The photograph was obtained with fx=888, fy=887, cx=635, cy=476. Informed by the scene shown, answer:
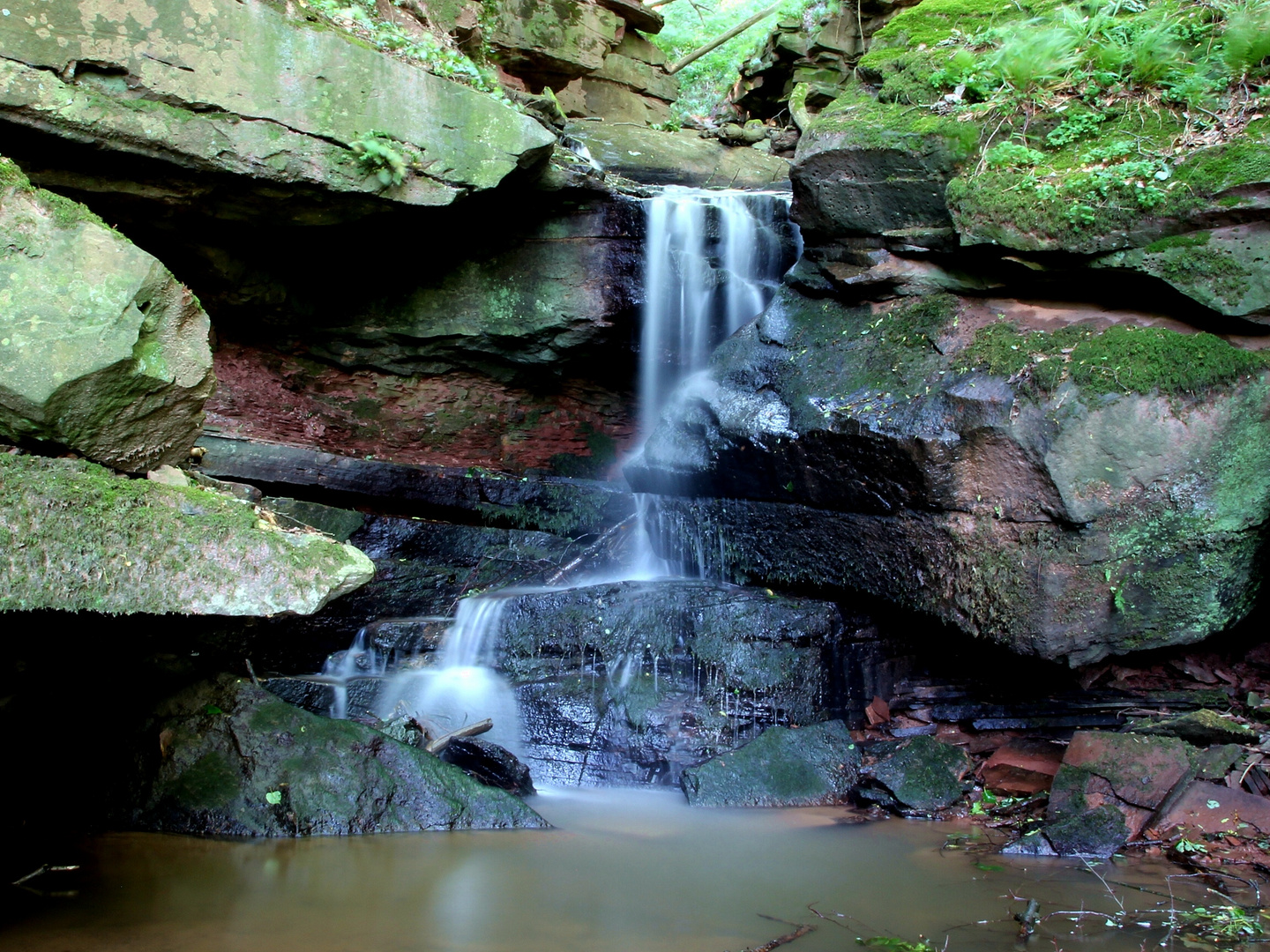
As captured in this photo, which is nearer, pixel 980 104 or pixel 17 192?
pixel 17 192

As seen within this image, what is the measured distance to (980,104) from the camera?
6.35 m

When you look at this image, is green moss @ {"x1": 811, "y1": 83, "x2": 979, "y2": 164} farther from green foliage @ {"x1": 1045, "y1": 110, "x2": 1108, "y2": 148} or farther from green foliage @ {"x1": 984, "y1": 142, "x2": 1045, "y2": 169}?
green foliage @ {"x1": 1045, "y1": 110, "x2": 1108, "y2": 148}

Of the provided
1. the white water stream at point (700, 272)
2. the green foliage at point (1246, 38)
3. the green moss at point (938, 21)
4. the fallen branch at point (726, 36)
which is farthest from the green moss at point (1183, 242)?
the fallen branch at point (726, 36)

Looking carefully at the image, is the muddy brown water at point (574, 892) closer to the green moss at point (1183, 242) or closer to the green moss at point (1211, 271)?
the green moss at point (1211, 271)

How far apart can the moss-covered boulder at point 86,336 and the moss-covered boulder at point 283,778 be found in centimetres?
173

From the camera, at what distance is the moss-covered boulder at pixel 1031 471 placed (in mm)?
5148

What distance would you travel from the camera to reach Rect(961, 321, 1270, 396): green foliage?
203 inches

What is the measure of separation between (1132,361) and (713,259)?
4.90 m

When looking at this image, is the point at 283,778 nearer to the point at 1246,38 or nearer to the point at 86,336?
the point at 86,336

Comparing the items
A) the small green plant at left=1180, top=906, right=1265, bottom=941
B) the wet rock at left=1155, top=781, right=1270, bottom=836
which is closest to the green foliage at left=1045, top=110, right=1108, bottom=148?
the wet rock at left=1155, top=781, right=1270, bottom=836

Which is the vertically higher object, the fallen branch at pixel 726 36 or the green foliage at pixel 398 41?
the fallen branch at pixel 726 36

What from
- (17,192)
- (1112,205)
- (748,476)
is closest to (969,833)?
(748,476)

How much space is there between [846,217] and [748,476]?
6.95 ft

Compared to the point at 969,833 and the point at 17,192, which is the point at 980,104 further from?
the point at 17,192
